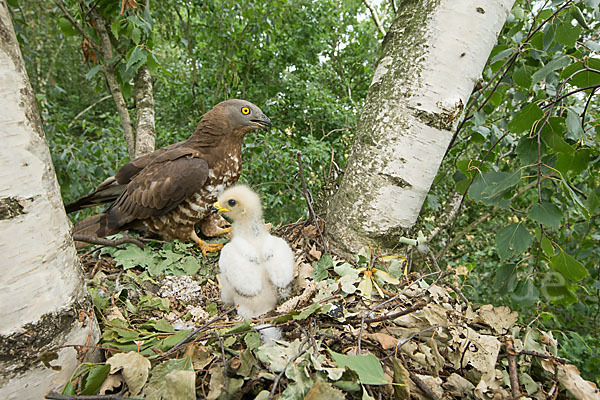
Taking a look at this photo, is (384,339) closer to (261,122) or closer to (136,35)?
(261,122)

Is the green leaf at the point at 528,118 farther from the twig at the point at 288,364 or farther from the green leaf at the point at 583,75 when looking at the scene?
the twig at the point at 288,364

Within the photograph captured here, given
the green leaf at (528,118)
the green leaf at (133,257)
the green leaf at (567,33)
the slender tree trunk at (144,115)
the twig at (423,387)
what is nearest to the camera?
the twig at (423,387)

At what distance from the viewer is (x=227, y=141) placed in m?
2.52

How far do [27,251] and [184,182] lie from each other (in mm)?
1421

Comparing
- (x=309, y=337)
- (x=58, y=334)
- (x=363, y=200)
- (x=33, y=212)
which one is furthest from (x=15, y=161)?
(x=363, y=200)

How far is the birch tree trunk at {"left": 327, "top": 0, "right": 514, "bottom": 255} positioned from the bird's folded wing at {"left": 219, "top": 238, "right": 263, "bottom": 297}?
0.45 meters

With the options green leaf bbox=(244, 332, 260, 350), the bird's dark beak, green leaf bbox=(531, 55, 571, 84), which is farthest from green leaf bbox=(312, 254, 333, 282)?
the bird's dark beak

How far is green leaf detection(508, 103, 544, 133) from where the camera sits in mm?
1359

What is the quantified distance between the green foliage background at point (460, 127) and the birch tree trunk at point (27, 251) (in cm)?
144

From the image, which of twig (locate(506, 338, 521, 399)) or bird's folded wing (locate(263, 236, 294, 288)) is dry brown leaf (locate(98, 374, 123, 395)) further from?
twig (locate(506, 338, 521, 399))

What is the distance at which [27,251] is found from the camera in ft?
2.90

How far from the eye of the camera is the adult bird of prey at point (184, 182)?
90.9 inches

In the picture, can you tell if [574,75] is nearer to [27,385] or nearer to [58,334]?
[58,334]

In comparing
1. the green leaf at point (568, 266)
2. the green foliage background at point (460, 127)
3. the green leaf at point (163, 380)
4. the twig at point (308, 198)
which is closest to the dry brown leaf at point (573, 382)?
the green foliage background at point (460, 127)
